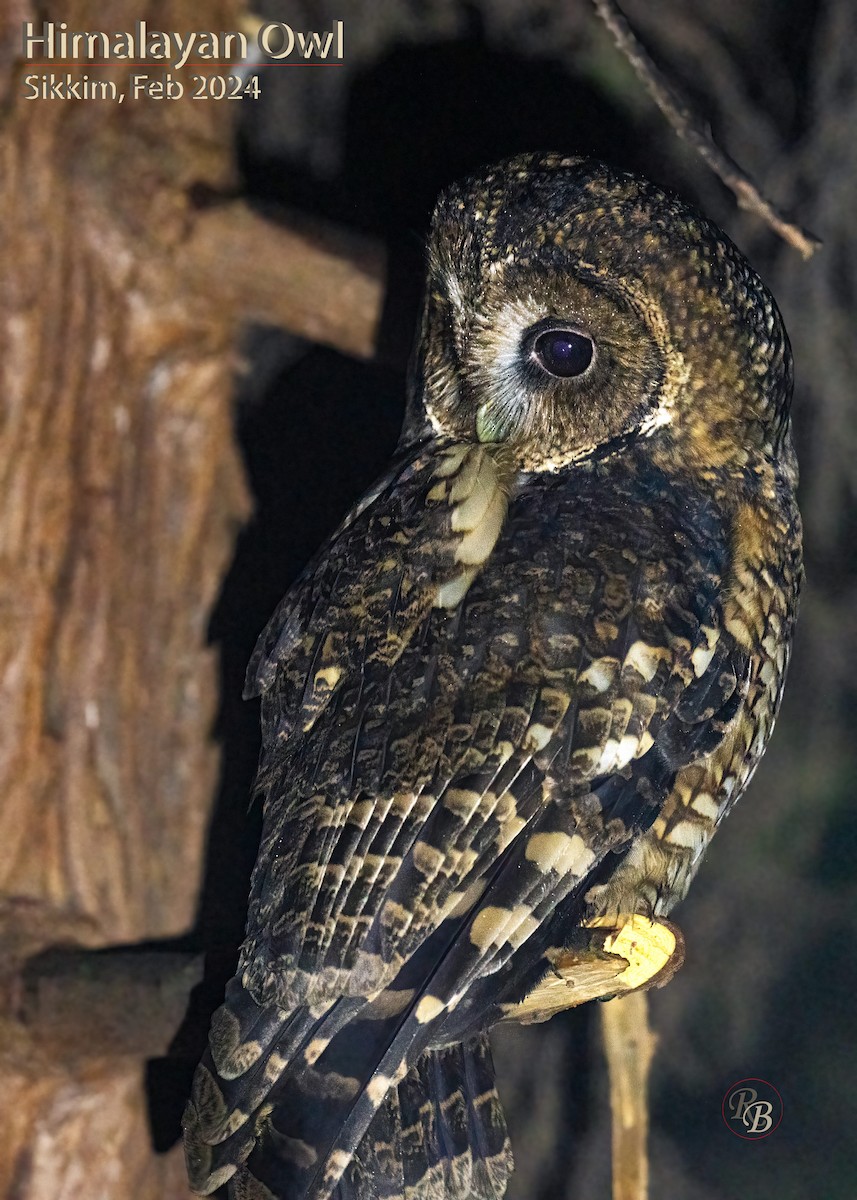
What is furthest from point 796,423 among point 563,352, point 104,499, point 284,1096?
point 284,1096

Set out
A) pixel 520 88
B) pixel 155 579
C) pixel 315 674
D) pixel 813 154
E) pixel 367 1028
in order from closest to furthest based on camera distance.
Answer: pixel 367 1028 → pixel 315 674 → pixel 155 579 → pixel 520 88 → pixel 813 154

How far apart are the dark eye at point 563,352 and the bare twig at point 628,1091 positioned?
0.79 meters

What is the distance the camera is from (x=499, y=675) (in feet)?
3.65

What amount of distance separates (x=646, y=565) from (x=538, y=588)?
115 mm

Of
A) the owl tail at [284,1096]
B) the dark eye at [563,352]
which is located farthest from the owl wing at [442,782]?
the dark eye at [563,352]

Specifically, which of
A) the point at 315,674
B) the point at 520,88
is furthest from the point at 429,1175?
the point at 520,88

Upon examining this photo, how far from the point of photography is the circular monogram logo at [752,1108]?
159 cm

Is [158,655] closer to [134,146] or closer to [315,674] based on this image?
[315,674]

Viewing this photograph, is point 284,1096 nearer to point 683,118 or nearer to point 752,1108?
point 752,1108

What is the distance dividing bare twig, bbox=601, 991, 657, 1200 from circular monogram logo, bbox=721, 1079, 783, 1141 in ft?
0.41

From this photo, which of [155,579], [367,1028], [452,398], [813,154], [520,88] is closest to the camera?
[367,1028]

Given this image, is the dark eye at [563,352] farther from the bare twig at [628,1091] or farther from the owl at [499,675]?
the bare twig at [628,1091]

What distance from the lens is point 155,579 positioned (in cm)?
150

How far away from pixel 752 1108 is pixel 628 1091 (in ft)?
0.73
